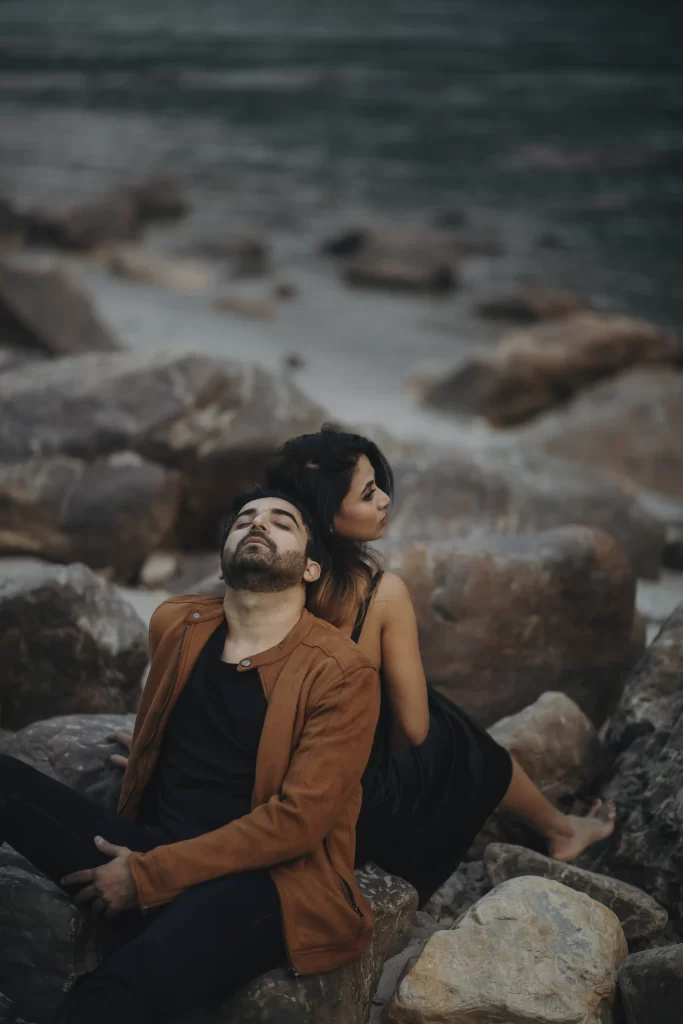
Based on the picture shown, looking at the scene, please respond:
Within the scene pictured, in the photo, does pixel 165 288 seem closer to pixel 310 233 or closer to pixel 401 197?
pixel 310 233

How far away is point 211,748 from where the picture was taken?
8.75 feet

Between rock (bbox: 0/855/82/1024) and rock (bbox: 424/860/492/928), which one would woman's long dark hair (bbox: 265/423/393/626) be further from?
rock (bbox: 424/860/492/928)

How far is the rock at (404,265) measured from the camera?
11.9 meters

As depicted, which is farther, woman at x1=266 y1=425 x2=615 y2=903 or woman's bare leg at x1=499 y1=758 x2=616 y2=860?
woman's bare leg at x1=499 y1=758 x2=616 y2=860

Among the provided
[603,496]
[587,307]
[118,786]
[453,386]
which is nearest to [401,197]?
[587,307]

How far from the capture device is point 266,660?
2615mm

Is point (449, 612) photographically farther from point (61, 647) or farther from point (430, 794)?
point (61, 647)

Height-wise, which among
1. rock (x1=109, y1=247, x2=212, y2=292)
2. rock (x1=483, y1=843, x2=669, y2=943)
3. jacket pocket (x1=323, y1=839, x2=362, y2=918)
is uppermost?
jacket pocket (x1=323, y1=839, x2=362, y2=918)

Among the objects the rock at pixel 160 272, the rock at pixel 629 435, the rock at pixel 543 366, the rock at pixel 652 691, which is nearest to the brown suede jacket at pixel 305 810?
the rock at pixel 652 691

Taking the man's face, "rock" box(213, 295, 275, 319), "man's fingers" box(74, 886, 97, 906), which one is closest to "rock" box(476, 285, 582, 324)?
"rock" box(213, 295, 275, 319)

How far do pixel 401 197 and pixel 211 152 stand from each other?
2451 mm

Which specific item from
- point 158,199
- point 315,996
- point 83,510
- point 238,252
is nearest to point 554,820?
point 315,996

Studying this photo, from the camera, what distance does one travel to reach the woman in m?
2.86

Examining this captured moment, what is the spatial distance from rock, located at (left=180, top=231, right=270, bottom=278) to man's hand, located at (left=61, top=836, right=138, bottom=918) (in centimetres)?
1007
